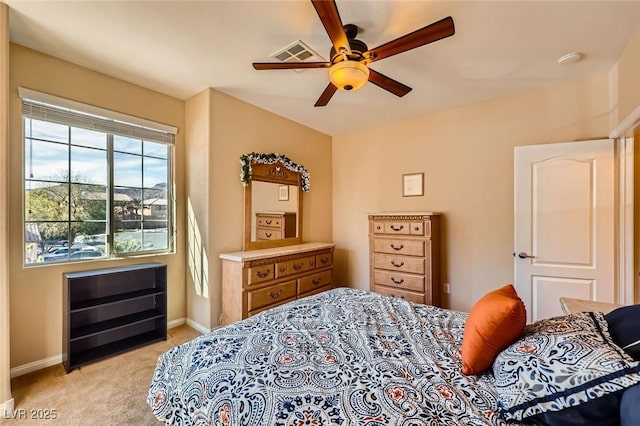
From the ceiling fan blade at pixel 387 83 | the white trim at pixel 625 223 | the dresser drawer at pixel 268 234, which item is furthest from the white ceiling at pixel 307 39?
the dresser drawer at pixel 268 234

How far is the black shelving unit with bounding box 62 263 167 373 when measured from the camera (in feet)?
8.10

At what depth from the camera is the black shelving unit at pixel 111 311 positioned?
8.10ft

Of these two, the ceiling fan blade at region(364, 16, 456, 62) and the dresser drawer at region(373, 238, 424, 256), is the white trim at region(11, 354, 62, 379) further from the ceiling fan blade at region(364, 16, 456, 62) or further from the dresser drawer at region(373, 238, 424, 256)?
the ceiling fan blade at region(364, 16, 456, 62)

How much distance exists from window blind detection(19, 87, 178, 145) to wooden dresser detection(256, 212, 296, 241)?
1.40 m

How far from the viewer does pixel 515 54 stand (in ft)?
A: 7.73

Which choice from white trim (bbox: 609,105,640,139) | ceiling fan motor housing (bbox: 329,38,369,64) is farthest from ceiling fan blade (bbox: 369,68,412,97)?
white trim (bbox: 609,105,640,139)

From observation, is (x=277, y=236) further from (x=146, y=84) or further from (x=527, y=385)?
(x=527, y=385)

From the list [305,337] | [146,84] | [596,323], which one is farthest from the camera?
[146,84]

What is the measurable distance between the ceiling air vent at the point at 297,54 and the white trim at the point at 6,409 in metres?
3.13

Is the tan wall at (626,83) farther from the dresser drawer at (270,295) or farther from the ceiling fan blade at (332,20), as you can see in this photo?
the dresser drawer at (270,295)

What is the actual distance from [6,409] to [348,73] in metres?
3.15

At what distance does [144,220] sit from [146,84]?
1.47 m

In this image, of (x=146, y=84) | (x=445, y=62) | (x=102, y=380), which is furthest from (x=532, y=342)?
(x=146, y=84)

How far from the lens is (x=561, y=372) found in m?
0.93
